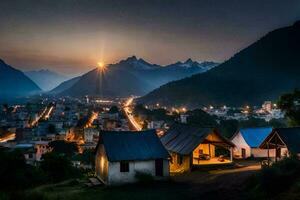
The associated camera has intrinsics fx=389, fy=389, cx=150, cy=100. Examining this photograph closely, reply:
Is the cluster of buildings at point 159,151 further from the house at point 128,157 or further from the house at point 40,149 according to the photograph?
the house at point 40,149

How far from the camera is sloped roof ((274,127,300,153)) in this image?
29.8 m

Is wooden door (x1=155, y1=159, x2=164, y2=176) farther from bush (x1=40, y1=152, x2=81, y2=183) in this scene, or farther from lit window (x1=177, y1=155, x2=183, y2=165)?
bush (x1=40, y1=152, x2=81, y2=183)

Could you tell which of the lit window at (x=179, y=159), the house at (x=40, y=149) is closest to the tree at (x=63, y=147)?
the house at (x=40, y=149)

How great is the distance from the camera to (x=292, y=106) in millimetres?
45781

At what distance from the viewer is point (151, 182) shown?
1141 inches

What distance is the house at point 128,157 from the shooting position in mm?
28953

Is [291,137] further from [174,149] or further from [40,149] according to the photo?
[40,149]

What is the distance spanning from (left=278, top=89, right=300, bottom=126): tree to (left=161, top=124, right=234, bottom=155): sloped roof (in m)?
13.3

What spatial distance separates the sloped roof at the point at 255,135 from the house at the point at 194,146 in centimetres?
636

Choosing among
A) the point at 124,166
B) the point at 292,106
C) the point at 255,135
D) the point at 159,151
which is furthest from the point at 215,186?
the point at 292,106

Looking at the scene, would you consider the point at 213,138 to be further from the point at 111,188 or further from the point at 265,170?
the point at 265,170

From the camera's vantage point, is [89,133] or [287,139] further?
[89,133]

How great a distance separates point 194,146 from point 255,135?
481 inches

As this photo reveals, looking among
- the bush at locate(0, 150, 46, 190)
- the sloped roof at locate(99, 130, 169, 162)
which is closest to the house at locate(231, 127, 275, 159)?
the sloped roof at locate(99, 130, 169, 162)
